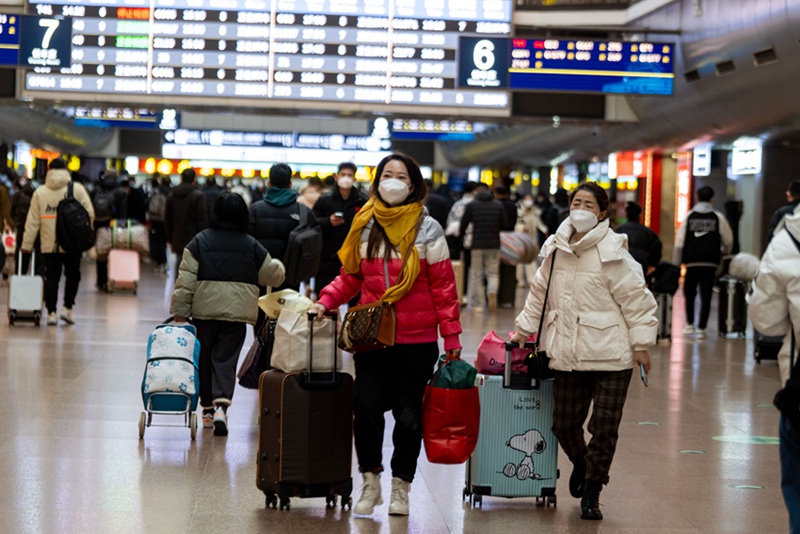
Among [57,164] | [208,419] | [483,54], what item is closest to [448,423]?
[208,419]

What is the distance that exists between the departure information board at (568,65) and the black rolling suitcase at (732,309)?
3.73 meters

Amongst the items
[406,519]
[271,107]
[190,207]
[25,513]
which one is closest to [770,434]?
[406,519]

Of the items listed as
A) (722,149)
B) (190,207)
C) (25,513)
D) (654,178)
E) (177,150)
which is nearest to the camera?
(25,513)

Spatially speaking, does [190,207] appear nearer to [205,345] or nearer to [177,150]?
[205,345]

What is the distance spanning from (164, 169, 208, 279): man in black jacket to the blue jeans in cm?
1255

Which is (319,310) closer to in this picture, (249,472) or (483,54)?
(249,472)

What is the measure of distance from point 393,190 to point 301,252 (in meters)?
3.40

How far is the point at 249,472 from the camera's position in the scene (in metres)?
6.66

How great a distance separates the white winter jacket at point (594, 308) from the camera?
5715 millimetres

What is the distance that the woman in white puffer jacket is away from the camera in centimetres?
573

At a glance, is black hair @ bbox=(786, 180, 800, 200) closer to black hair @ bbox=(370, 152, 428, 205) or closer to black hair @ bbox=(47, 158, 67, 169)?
black hair @ bbox=(47, 158, 67, 169)

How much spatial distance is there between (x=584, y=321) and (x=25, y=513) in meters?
2.60

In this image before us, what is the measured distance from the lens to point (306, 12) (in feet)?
56.6

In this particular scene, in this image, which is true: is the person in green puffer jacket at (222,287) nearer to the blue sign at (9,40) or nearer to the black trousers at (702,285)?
the black trousers at (702,285)
